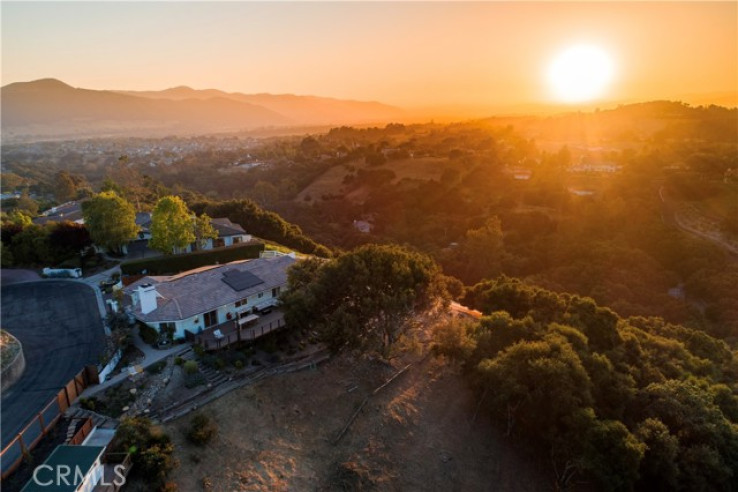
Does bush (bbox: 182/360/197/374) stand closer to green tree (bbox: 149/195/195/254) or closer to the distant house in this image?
green tree (bbox: 149/195/195/254)

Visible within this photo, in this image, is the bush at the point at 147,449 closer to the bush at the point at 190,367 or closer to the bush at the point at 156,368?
the bush at the point at 190,367

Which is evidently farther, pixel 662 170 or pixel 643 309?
pixel 662 170

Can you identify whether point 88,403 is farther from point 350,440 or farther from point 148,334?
point 350,440

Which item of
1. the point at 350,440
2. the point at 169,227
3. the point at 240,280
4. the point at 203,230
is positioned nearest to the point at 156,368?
the point at 240,280

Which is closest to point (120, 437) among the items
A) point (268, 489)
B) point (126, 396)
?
point (126, 396)

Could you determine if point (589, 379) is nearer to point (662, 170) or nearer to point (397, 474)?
point (397, 474)

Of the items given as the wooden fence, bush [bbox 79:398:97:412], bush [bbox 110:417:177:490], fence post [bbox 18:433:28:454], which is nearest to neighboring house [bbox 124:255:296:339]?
the wooden fence

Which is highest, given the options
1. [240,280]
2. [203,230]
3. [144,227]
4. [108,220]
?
[108,220]
